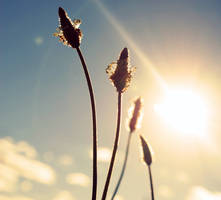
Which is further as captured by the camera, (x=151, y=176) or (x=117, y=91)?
(x=151, y=176)

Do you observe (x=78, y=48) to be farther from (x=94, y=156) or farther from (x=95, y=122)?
(x=94, y=156)

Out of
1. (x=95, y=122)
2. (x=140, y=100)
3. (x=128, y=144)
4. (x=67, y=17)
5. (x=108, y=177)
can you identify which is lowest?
(x=108, y=177)

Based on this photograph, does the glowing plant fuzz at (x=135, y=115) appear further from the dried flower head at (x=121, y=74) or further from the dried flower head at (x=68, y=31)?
the dried flower head at (x=68, y=31)

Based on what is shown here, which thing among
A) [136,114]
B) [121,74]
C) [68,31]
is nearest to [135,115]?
[136,114]

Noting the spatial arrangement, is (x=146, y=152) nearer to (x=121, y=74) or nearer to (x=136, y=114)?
(x=136, y=114)

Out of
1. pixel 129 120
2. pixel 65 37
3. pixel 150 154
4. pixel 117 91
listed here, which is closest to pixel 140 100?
pixel 129 120
